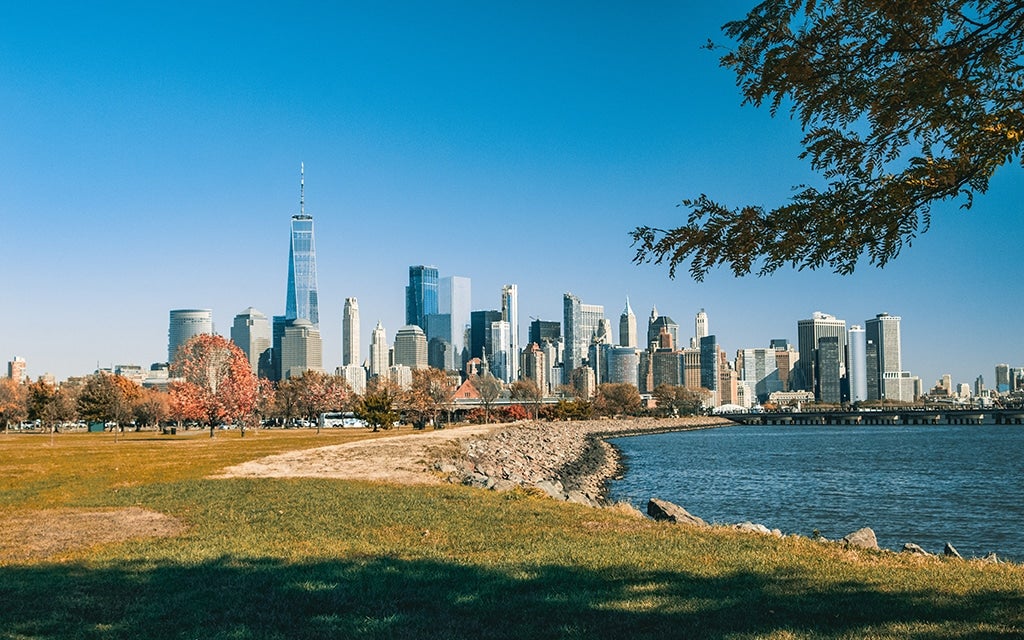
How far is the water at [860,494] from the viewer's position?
92.1ft

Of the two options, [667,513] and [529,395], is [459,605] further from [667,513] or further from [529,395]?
[529,395]

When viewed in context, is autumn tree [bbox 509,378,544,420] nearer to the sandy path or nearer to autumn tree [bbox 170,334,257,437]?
autumn tree [bbox 170,334,257,437]

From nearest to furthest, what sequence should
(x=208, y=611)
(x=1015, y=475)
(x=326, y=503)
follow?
1. (x=208, y=611)
2. (x=326, y=503)
3. (x=1015, y=475)

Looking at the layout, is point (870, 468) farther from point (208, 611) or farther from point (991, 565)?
point (208, 611)

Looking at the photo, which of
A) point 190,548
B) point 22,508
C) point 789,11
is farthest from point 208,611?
point 22,508

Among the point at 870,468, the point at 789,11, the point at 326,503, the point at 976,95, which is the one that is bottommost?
the point at 870,468

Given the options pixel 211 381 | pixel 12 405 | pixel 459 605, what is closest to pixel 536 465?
pixel 211 381

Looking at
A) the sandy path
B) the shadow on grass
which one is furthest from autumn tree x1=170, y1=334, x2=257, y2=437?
the shadow on grass

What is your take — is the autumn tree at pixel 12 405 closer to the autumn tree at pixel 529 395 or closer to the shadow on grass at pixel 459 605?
the autumn tree at pixel 529 395

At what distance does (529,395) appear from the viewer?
172500 mm

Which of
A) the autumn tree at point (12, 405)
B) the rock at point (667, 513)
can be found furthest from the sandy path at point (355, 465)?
the autumn tree at point (12, 405)

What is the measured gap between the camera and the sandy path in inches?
1140

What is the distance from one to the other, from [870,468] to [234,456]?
4129 centimetres

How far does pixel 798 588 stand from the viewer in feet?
33.4
